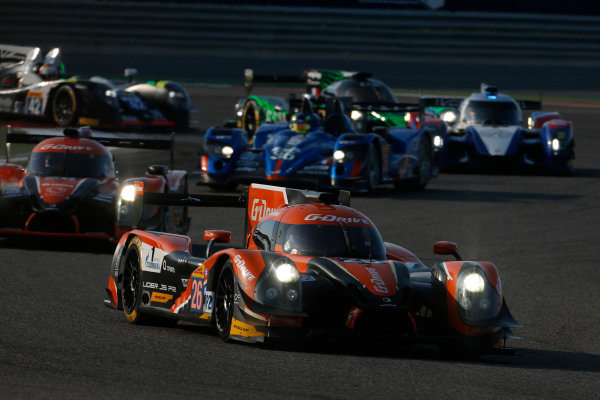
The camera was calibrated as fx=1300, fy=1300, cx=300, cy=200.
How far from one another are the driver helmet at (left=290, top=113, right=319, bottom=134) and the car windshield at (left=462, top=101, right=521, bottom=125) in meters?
5.83

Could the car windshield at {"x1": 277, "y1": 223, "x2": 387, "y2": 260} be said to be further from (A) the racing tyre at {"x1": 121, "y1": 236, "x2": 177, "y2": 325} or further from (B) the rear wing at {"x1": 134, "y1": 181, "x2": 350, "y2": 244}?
(A) the racing tyre at {"x1": 121, "y1": 236, "x2": 177, "y2": 325}

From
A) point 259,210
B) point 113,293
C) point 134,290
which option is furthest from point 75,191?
point 259,210

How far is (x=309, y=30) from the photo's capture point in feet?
163

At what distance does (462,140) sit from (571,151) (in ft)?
7.50

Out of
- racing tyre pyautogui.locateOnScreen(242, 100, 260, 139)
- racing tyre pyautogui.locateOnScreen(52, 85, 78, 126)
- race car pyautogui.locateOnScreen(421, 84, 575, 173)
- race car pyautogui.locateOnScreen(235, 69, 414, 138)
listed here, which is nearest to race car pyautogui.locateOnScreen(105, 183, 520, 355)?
race car pyautogui.locateOnScreen(235, 69, 414, 138)

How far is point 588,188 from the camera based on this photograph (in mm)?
24781

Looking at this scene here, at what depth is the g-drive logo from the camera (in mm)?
11499

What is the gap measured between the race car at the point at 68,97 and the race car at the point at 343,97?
3.47 metres

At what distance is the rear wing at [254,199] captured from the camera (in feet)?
37.0

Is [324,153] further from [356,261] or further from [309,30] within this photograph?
[309,30]

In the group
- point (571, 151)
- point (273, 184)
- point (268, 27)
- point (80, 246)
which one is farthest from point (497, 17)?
point (273, 184)

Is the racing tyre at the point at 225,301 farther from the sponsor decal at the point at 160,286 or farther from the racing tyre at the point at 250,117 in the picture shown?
the racing tyre at the point at 250,117

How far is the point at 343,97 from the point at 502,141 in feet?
13.3

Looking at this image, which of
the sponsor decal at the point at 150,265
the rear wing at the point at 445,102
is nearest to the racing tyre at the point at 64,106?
the rear wing at the point at 445,102
